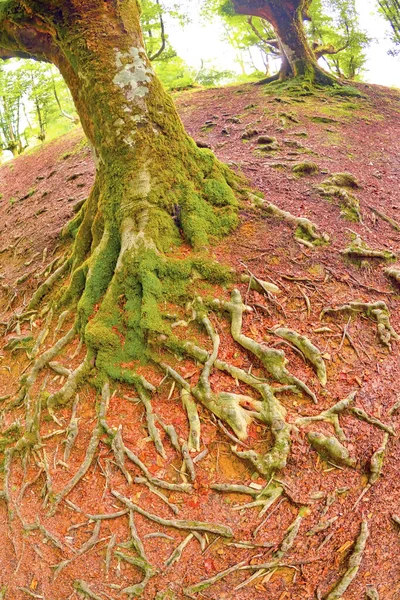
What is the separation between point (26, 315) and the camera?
539cm

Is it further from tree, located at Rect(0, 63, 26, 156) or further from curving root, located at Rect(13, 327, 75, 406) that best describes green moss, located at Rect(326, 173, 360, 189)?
tree, located at Rect(0, 63, 26, 156)

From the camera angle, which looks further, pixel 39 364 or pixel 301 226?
pixel 301 226

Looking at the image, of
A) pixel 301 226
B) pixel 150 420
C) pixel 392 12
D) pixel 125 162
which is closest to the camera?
pixel 150 420

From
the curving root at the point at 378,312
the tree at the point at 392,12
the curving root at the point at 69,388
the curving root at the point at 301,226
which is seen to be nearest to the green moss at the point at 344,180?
the curving root at the point at 301,226

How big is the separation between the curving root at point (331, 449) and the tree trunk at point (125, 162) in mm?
2049

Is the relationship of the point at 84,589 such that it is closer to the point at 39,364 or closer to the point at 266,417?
the point at 266,417

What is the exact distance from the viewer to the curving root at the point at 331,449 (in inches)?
126

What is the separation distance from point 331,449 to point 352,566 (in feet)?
2.67

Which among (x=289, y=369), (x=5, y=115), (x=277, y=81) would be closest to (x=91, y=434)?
(x=289, y=369)

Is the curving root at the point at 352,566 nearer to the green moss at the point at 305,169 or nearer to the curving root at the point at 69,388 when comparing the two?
the curving root at the point at 69,388

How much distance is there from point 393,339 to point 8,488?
4041 millimetres

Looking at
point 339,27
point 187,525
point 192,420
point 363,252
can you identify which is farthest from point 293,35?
point 187,525

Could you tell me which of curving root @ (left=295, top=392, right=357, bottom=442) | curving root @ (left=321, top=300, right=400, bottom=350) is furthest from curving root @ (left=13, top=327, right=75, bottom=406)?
curving root @ (left=321, top=300, right=400, bottom=350)

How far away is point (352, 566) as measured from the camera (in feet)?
9.53
